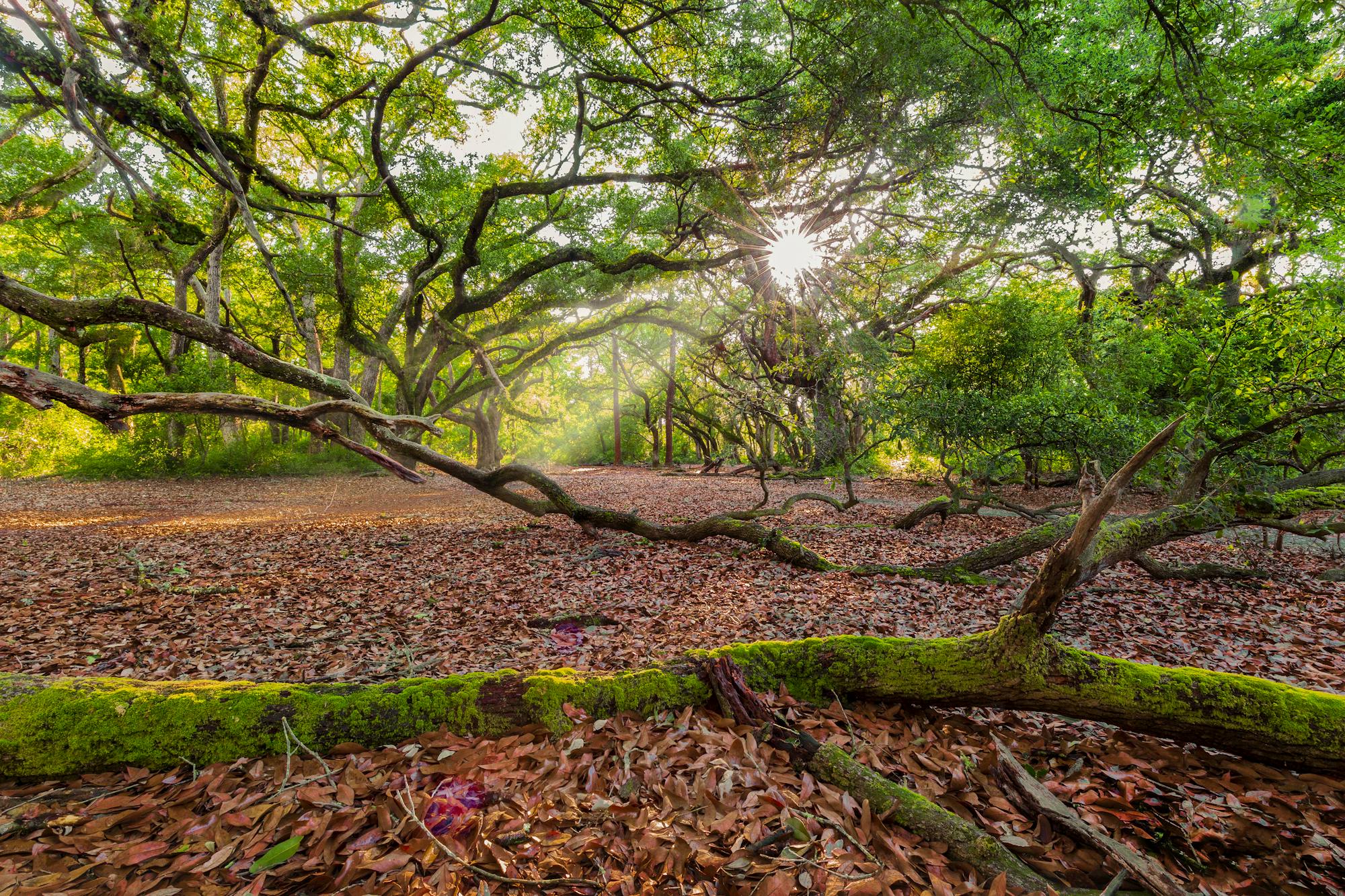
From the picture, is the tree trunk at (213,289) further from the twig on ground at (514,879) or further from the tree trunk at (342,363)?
the twig on ground at (514,879)

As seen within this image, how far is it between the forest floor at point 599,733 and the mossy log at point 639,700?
0.38ft

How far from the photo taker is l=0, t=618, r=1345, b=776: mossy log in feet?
7.68

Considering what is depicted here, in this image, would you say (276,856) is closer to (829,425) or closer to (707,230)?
(707,230)

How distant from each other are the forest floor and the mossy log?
4.5 inches

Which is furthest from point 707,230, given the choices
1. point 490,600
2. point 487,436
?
point 487,436

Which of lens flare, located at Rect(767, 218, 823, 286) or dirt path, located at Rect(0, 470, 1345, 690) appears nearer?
dirt path, located at Rect(0, 470, 1345, 690)

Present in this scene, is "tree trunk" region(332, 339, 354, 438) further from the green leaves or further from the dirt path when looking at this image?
the green leaves

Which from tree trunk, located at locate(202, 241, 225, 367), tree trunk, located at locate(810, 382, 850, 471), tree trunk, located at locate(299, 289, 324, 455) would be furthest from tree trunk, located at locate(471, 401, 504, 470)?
tree trunk, located at locate(810, 382, 850, 471)

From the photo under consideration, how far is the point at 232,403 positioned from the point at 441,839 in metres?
3.94

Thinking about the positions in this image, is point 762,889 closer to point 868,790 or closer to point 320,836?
point 868,790

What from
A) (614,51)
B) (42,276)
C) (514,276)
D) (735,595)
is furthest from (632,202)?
(42,276)

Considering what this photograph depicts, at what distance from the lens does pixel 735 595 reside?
19.5ft

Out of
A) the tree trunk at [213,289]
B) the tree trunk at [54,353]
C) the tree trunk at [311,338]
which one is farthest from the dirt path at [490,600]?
the tree trunk at [54,353]

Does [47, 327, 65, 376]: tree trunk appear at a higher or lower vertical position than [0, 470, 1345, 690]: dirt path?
higher
